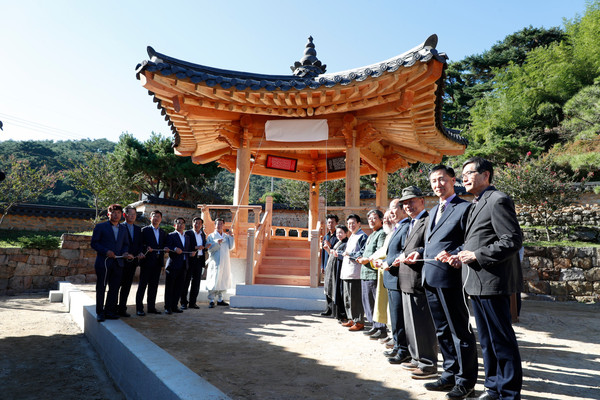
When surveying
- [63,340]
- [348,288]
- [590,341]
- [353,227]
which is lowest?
[63,340]

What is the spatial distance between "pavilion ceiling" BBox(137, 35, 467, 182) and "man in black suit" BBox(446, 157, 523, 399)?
12.1 feet

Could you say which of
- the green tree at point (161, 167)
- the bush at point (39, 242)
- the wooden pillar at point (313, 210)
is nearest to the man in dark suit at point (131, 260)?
the wooden pillar at point (313, 210)

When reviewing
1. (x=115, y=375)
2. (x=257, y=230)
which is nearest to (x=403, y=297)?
(x=115, y=375)

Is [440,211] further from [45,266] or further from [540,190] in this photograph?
[45,266]

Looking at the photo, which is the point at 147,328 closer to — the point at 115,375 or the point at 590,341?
the point at 115,375

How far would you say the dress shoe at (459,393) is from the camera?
2598 millimetres

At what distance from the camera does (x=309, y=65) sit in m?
8.94

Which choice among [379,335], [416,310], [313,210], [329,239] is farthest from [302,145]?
[416,310]

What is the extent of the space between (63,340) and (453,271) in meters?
5.34

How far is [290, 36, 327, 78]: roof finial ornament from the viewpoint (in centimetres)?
864

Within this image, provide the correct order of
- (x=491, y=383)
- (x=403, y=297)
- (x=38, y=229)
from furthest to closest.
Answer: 1. (x=38, y=229)
2. (x=403, y=297)
3. (x=491, y=383)

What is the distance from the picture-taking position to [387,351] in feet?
12.6

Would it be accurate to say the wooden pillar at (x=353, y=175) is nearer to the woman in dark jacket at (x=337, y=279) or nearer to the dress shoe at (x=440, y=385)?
the woman in dark jacket at (x=337, y=279)

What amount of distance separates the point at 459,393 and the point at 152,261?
5.14m
